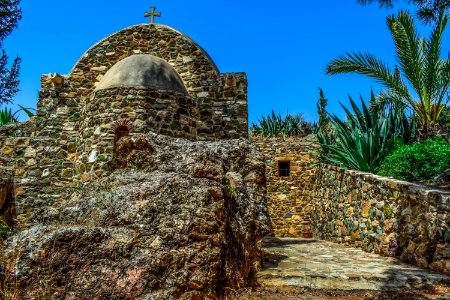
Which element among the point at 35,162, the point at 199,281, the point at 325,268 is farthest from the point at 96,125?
the point at 199,281

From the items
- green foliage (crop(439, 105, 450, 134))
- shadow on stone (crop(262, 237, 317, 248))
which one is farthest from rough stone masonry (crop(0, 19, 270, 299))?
green foliage (crop(439, 105, 450, 134))

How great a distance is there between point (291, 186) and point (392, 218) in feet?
29.6

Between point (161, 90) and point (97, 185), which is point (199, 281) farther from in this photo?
point (161, 90)

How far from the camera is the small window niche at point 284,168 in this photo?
1575 centimetres

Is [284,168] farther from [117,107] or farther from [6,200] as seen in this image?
[6,200]

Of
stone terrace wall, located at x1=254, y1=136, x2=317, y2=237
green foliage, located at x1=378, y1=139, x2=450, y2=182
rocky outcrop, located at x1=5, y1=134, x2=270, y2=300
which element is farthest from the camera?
stone terrace wall, located at x1=254, y1=136, x2=317, y2=237

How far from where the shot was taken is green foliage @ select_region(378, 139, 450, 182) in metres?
7.15

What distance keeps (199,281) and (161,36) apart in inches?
339

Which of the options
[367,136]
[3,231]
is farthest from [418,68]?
[3,231]

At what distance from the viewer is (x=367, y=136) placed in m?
9.34

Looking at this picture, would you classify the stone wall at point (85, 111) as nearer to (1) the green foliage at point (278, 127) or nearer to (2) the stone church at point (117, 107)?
(2) the stone church at point (117, 107)

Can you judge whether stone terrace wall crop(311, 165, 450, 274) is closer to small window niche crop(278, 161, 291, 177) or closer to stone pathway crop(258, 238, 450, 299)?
stone pathway crop(258, 238, 450, 299)

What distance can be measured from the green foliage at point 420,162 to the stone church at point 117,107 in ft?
12.3

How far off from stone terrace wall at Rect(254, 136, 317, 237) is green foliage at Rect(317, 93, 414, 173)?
14.4ft
